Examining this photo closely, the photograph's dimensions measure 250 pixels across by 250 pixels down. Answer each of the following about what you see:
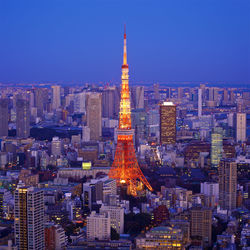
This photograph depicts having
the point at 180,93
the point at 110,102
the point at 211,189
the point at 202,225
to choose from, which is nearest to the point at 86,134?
the point at 110,102

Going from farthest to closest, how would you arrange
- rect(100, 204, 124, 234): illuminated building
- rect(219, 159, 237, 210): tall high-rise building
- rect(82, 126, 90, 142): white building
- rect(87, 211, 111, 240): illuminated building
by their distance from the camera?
rect(82, 126, 90, 142): white building
rect(219, 159, 237, 210): tall high-rise building
rect(100, 204, 124, 234): illuminated building
rect(87, 211, 111, 240): illuminated building

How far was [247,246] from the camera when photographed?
28.8 feet

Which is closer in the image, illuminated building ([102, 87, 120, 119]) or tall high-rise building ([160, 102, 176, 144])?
tall high-rise building ([160, 102, 176, 144])

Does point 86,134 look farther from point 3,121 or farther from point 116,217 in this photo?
point 116,217

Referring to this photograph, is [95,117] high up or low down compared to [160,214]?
up

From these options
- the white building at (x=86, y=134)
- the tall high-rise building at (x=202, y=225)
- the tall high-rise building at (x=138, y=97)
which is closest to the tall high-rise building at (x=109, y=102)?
the tall high-rise building at (x=138, y=97)

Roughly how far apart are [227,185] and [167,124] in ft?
31.9

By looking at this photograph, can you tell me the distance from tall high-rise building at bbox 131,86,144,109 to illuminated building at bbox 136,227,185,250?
698 inches

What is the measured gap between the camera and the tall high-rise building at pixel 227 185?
11.8 meters

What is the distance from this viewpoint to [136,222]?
10078mm

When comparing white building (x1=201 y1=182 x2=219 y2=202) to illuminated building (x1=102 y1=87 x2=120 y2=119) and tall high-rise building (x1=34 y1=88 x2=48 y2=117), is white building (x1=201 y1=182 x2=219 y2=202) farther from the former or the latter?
tall high-rise building (x1=34 y1=88 x2=48 y2=117)

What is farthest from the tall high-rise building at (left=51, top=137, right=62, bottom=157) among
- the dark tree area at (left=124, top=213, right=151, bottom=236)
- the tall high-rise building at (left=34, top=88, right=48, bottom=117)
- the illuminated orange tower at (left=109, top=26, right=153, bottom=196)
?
the tall high-rise building at (left=34, top=88, right=48, bottom=117)

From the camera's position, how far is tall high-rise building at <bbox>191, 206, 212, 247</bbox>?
9422 mm

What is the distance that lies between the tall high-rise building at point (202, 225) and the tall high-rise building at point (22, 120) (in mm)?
14336
